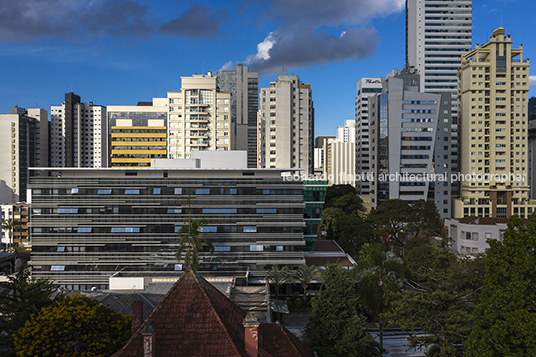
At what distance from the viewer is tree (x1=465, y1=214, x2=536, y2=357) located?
1880cm

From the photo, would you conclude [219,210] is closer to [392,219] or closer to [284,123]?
[392,219]

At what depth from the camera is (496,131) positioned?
319 ft

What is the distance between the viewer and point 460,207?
9706 centimetres

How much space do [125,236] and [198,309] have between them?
3692 cm

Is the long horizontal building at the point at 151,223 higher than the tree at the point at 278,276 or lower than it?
higher

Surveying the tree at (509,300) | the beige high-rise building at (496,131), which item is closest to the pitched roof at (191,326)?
the tree at (509,300)

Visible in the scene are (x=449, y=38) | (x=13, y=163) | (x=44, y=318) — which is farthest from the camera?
(x=449, y=38)

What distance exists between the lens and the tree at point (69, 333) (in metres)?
20.1

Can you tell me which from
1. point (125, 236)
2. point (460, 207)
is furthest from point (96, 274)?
point (460, 207)

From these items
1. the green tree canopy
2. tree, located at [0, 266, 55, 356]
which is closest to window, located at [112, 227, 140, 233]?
tree, located at [0, 266, 55, 356]

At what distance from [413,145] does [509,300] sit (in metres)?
80.5

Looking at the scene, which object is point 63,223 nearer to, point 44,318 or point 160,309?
point 44,318

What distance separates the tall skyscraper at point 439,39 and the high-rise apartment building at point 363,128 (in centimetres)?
1963

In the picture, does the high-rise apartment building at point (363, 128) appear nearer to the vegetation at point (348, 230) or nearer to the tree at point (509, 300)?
the vegetation at point (348, 230)
